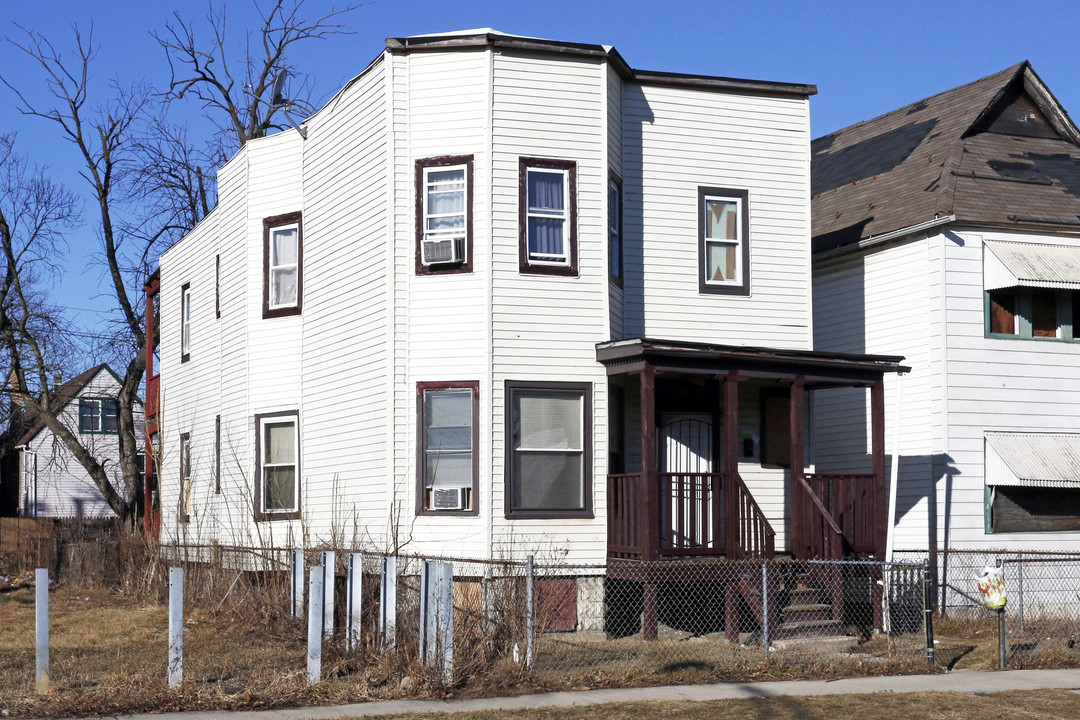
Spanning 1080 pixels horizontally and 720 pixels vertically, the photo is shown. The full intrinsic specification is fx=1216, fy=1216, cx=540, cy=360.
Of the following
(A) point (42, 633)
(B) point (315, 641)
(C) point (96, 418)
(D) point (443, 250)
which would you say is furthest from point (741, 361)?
(C) point (96, 418)

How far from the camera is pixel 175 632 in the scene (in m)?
10.7

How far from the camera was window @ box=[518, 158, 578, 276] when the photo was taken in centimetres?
1602

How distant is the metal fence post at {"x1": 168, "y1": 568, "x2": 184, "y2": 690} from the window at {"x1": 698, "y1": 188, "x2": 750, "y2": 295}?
9575 mm

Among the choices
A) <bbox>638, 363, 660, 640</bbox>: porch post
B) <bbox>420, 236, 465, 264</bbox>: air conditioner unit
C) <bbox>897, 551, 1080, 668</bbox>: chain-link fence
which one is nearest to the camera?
<bbox>638, 363, 660, 640</bbox>: porch post

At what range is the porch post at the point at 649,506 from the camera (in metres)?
14.7

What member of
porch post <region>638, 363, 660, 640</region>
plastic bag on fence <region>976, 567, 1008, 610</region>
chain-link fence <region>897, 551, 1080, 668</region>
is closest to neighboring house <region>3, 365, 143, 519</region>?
chain-link fence <region>897, 551, 1080, 668</region>

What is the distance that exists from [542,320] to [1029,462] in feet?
26.3

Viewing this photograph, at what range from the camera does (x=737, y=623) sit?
15094 millimetres

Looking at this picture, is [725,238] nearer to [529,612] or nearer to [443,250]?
[443,250]

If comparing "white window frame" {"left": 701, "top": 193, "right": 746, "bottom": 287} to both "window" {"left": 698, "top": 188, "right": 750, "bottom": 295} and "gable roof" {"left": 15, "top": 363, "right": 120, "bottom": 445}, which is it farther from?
"gable roof" {"left": 15, "top": 363, "right": 120, "bottom": 445}

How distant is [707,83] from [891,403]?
19.3 ft

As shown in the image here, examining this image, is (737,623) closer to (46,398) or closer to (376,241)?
(376,241)

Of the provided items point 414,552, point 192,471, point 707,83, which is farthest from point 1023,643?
point 192,471

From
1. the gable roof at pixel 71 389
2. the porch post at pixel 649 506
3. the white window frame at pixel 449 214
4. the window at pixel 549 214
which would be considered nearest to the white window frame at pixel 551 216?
the window at pixel 549 214
